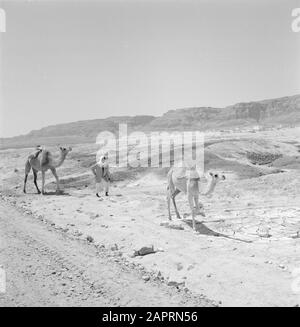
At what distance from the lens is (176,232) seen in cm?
1155

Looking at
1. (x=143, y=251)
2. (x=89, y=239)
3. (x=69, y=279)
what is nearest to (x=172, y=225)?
(x=89, y=239)

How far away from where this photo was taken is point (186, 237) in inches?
434

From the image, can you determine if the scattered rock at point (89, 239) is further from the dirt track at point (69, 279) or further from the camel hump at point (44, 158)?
the camel hump at point (44, 158)

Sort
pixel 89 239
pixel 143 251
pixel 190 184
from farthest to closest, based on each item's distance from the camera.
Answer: pixel 190 184 → pixel 89 239 → pixel 143 251

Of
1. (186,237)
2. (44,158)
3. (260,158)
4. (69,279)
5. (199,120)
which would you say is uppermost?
(199,120)

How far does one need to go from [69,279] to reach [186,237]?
11.7 feet

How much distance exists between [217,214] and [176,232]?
7.65ft

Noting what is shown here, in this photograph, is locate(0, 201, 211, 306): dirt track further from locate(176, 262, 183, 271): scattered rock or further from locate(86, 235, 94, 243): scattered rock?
locate(176, 262, 183, 271): scattered rock

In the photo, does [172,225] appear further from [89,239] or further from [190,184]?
[89,239]

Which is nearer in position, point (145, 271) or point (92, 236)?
point (145, 271)

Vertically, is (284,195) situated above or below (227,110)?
below
